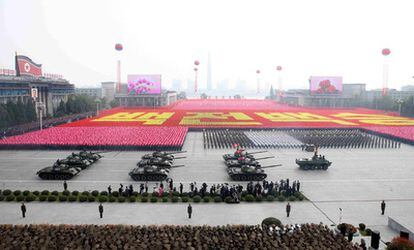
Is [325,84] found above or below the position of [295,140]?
above

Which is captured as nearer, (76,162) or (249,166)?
(249,166)

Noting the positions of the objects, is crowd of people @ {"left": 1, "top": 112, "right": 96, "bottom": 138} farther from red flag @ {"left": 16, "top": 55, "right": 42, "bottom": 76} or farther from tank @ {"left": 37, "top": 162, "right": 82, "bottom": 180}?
tank @ {"left": 37, "top": 162, "right": 82, "bottom": 180}

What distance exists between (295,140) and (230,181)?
20825 millimetres

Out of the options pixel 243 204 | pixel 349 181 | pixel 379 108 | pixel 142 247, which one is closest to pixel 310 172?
pixel 349 181

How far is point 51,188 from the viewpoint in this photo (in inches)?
952

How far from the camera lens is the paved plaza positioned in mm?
18828

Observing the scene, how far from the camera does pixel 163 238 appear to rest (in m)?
14.1

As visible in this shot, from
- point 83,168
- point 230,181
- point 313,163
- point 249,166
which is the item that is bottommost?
point 230,181

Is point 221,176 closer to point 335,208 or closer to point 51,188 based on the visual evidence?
point 335,208

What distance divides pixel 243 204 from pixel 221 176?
6.55 m

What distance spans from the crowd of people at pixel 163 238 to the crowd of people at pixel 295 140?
24.9m

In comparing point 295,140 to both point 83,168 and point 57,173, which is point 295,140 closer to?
point 83,168

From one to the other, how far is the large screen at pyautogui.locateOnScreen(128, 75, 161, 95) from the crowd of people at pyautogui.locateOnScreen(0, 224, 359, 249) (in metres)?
87.2

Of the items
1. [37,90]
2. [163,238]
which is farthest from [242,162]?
[37,90]
